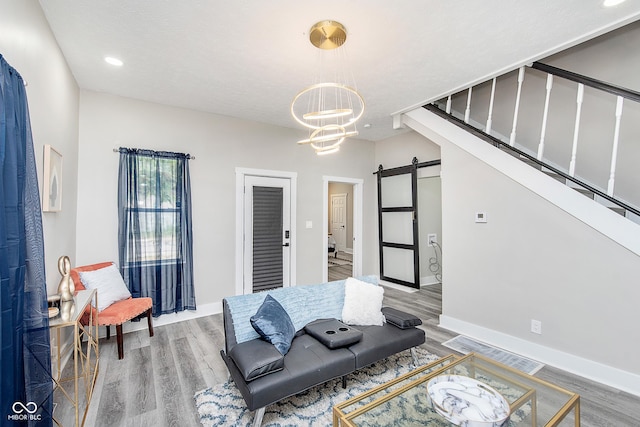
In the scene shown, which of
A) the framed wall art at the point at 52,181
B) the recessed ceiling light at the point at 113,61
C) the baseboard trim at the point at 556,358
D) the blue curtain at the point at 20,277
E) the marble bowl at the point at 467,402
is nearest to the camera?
the blue curtain at the point at 20,277

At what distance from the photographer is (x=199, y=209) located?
12.8ft

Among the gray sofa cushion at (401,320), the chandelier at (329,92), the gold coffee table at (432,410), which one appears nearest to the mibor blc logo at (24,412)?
the gold coffee table at (432,410)

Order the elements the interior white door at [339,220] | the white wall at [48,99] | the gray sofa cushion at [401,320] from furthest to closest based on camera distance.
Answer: the interior white door at [339,220]
the gray sofa cushion at [401,320]
the white wall at [48,99]

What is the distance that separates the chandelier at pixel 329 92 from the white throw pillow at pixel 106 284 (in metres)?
2.53

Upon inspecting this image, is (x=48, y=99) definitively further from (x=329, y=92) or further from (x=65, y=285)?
(x=329, y=92)

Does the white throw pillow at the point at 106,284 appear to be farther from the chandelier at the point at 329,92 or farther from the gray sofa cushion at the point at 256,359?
the chandelier at the point at 329,92

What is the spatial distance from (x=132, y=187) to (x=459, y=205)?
4.06 meters

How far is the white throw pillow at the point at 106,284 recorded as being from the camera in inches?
110

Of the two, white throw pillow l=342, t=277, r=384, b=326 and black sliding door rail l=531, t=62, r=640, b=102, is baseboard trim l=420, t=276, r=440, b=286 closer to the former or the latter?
white throw pillow l=342, t=277, r=384, b=326

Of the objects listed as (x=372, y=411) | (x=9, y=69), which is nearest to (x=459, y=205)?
(x=372, y=411)

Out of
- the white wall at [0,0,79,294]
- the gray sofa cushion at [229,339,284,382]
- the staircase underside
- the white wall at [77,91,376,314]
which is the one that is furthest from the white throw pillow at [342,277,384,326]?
the white wall at [0,0,79,294]

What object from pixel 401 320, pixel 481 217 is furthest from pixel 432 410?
pixel 481 217

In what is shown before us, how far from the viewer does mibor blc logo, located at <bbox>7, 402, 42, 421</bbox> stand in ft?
4.22

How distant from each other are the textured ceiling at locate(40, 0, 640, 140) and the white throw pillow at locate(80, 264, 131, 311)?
6.89 feet
